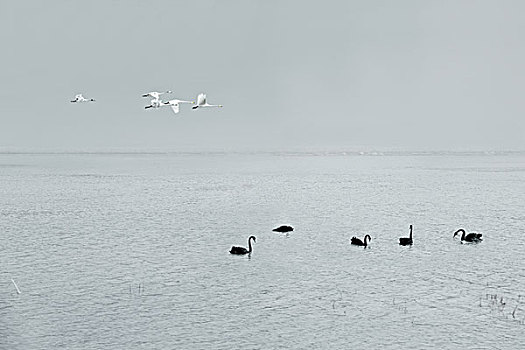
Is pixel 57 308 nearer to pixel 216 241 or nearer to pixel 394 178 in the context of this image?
pixel 216 241

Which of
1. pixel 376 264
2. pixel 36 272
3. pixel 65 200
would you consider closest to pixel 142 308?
pixel 36 272

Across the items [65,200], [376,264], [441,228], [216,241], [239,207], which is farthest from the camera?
[65,200]

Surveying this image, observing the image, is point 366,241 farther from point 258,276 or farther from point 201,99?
point 201,99

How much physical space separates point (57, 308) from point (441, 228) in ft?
141

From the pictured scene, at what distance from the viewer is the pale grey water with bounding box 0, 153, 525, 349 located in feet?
118

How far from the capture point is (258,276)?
4844 cm

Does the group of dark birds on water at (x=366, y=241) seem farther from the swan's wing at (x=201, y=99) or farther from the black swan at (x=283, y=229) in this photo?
the swan's wing at (x=201, y=99)

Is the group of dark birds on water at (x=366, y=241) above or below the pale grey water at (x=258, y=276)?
above

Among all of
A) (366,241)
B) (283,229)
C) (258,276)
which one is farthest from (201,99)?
(283,229)

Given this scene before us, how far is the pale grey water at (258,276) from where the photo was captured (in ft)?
118

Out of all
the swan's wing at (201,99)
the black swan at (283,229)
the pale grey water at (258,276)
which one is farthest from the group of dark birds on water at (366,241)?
the swan's wing at (201,99)

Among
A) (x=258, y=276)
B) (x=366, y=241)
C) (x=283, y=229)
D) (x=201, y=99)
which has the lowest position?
(x=258, y=276)

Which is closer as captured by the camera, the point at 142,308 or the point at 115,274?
the point at 142,308

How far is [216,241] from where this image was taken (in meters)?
63.4
